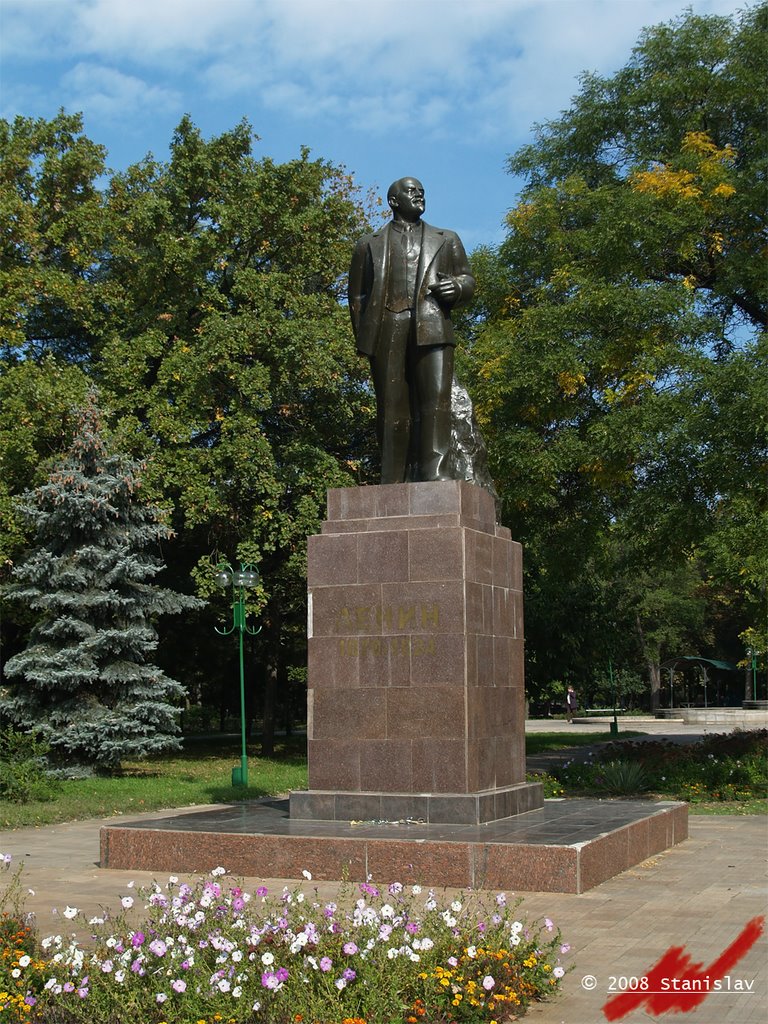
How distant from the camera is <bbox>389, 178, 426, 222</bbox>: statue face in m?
10.6

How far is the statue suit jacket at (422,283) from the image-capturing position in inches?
415

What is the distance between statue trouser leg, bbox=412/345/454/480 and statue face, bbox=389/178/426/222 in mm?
1214

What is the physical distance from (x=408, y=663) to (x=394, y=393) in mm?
2495

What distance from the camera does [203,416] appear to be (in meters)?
22.4

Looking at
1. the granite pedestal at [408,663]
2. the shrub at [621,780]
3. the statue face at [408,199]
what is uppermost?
the statue face at [408,199]

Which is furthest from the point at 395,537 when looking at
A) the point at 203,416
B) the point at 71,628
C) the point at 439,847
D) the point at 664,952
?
the point at 203,416

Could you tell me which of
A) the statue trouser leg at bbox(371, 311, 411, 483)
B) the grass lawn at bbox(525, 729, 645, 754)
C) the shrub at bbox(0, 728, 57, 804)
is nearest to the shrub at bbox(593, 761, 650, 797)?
the statue trouser leg at bbox(371, 311, 411, 483)

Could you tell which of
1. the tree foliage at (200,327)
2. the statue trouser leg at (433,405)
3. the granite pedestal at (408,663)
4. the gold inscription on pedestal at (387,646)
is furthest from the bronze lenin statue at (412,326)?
the tree foliage at (200,327)

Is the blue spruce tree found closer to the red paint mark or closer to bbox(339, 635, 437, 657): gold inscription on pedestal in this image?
bbox(339, 635, 437, 657): gold inscription on pedestal

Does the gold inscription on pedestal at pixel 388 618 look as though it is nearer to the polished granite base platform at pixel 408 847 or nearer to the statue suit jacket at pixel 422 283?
the polished granite base platform at pixel 408 847

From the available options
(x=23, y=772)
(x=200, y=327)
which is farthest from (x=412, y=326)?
(x=200, y=327)

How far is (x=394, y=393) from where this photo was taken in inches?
421

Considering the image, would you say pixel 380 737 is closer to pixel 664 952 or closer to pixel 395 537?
pixel 395 537

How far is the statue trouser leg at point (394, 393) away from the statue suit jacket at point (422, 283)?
11 cm
